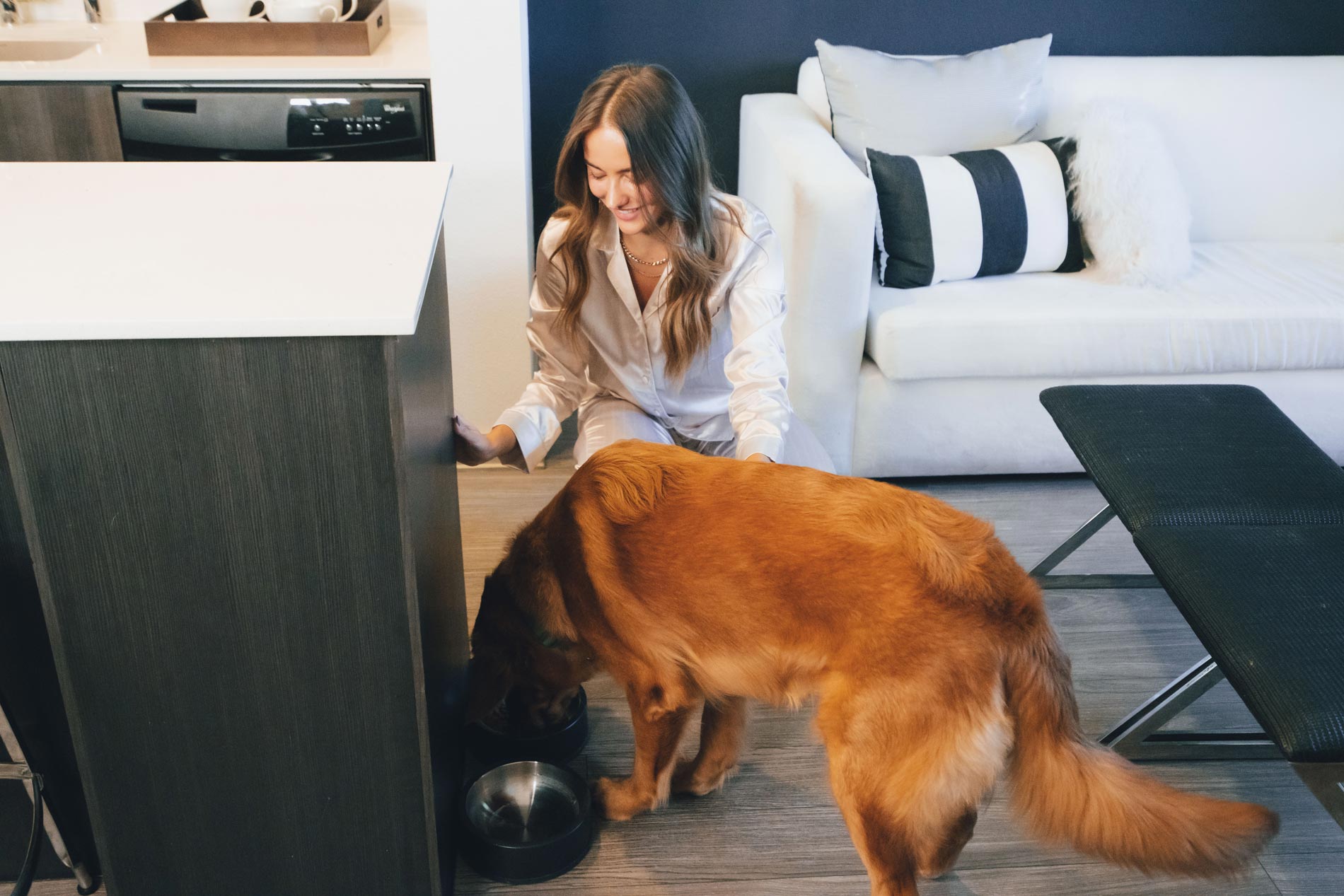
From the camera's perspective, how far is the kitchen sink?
2.62 metres

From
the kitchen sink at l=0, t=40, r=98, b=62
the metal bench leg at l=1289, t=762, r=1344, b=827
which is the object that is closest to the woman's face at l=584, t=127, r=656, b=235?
the metal bench leg at l=1289, t=762, r=1344, b=827

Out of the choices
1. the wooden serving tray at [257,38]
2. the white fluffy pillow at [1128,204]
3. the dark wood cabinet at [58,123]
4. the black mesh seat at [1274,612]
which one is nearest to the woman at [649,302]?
the black mesh seat at [1274,612]

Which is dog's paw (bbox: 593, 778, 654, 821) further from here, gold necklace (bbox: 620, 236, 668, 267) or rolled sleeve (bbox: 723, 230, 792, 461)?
gold necklace (bbox: 620, 236, 668, 267)

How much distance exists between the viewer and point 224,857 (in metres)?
1.37

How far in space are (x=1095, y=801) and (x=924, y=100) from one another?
1.98 meters

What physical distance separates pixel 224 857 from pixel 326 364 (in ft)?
2.34

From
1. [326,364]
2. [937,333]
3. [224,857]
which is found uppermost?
[326,364]

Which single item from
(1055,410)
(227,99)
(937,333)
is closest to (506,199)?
(227,99)

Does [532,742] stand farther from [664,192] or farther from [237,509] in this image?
[664,192]

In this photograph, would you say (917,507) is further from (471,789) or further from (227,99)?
(227,99)

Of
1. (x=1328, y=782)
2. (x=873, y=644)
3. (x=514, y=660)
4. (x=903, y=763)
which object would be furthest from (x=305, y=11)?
(x=1328, y=782)

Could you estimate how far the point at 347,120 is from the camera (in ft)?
7.97

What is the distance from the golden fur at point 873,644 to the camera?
4.05ft

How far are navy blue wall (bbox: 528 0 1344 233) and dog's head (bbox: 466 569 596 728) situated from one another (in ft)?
5.74
